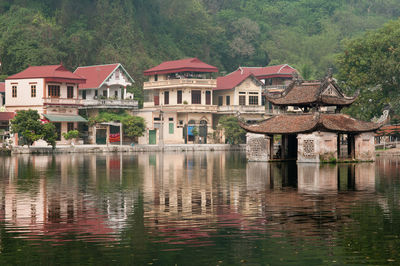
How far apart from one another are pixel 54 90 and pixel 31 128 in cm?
1162

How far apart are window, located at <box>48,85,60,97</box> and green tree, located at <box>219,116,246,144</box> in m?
23.6

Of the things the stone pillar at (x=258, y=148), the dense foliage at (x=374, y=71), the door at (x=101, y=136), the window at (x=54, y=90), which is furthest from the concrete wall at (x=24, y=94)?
the dense foliage at (x=374, y=71)

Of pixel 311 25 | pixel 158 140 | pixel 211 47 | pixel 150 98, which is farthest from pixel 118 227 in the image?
pixel 311 25

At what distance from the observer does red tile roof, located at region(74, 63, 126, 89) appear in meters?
97.1

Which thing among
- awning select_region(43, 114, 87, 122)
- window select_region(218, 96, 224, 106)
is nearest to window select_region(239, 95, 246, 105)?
window select_region(218, 96, 224, 106)

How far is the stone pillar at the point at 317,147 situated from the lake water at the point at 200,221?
1351 centimetres

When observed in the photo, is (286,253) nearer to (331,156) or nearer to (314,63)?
(331,156)

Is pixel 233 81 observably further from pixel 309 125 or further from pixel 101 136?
pixel 309 125

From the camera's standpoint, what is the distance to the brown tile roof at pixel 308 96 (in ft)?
188

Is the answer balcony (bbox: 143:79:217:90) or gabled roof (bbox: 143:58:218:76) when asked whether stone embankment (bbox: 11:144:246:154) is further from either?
gabled roof (bbox: 143:58:218:76)

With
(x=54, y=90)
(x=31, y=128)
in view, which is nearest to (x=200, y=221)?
(x=31, y=128)

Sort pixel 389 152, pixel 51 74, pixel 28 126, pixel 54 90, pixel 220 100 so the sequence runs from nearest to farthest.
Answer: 1. pixel 389 152
2. pixel 28 126
3. pixel 51 74
4. pixel 54 90
5. pixel 220 100

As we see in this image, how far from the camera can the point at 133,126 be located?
3740 inches

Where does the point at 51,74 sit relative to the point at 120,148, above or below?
above
